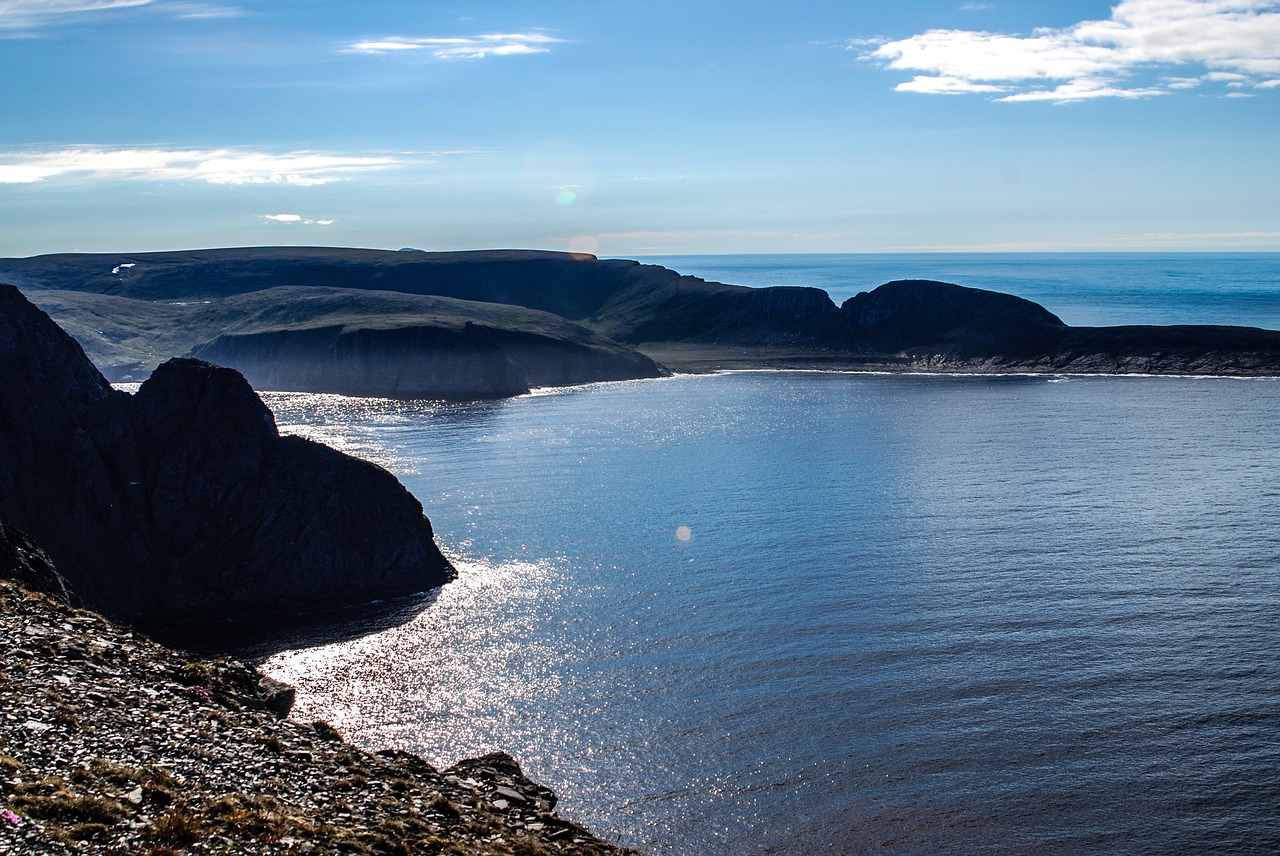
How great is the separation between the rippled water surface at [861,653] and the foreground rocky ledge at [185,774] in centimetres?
989

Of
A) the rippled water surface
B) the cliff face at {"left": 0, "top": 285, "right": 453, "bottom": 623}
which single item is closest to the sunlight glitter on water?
the rippled water surface

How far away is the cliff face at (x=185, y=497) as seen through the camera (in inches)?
2427

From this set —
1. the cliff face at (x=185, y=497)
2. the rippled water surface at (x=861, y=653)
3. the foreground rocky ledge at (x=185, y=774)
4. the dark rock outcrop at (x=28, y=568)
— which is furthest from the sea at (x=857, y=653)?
the dark rock outcrop at (x=28, y=568)

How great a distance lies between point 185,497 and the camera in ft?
215

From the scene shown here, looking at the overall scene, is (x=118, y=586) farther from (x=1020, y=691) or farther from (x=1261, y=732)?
(x=1261, y=732)

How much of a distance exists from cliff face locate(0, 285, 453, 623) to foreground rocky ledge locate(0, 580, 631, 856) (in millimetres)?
28943

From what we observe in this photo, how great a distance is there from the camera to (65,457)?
63.6 meters

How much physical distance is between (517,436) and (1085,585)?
79.9 m

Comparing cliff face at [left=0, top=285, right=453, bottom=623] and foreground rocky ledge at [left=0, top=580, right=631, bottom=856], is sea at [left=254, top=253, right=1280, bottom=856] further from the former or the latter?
foreground rocky ledge at [left=0, top=580, right=631, bottom=856]

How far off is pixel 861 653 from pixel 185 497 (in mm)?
42075

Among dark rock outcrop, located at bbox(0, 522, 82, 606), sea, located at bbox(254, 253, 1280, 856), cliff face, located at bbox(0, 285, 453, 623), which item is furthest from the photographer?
cliff face, located at bbox(0, 285, 453, 623)

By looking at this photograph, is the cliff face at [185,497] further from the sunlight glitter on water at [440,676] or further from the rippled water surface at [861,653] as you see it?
the rippled water surface at [861,653]

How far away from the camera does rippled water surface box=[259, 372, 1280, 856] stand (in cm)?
3819

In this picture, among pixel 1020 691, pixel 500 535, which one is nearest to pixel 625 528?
pixel 500 535
